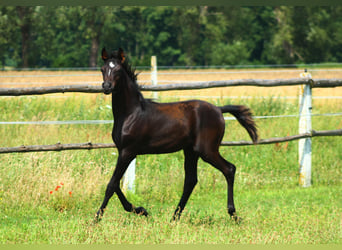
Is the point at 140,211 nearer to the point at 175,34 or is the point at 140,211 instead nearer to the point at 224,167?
the point at 224,167

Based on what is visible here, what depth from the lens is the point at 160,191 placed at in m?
7.51

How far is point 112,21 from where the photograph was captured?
46906mm

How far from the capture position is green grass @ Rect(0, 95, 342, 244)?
5.09 metres

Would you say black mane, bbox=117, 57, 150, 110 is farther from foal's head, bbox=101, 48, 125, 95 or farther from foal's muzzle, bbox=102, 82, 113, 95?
foal's muzzle, bbox=102, 82, 113, 95

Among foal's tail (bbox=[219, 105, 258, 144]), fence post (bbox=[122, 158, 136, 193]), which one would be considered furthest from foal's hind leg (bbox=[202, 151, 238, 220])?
fence post (bbox=[122, 158, 136, 193])

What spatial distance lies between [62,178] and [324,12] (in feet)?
128

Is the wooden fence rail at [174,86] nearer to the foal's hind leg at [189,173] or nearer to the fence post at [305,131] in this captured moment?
the fence post at [305,131]

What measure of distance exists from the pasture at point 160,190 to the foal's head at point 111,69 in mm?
1446

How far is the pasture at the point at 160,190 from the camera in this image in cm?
509

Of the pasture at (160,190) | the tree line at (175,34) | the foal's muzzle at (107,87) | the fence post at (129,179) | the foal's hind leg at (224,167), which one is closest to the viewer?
the foal's muzzle at (107,87)

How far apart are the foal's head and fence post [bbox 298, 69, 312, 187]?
424cm

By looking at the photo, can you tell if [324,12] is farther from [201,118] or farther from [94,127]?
[201,118]

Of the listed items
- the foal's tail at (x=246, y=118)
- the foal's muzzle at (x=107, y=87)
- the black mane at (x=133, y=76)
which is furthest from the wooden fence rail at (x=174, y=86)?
the foal's muzzle at (x=107, y=87)

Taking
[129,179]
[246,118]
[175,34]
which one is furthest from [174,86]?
[175,34]
